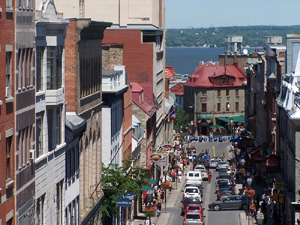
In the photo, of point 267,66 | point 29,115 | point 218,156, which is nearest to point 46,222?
point 29,115

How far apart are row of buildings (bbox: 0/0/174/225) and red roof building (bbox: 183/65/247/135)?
7905 centimetres

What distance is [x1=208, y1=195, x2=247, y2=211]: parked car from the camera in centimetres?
6962

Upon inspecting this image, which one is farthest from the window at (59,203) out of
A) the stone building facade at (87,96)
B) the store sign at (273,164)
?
the store sign at (273,164)

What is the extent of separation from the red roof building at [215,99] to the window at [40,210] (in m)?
118

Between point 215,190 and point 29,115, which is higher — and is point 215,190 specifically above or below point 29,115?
below

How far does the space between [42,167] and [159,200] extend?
140 feet

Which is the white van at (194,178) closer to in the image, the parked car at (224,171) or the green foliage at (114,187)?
the parked car at (224,171)

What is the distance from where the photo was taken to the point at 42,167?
30.1 meters

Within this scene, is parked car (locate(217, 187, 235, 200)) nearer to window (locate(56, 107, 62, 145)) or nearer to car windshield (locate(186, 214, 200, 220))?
car windshield (locate(186, 214, 200, 220))

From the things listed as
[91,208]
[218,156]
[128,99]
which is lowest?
[218,156]

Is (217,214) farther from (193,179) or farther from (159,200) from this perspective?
(193,179)

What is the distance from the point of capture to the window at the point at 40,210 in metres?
29.7

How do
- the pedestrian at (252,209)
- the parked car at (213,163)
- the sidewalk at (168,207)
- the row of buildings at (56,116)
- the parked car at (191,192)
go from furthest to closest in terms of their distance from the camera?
the parked car at (213,163)
the parked car at (191,192)
the pedestrian at (252,209)
the sidewalk at (168,207)
the row of buildings at (56,116)

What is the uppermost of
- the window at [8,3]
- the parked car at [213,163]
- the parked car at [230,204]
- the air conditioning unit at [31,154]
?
the window at [8,3]
